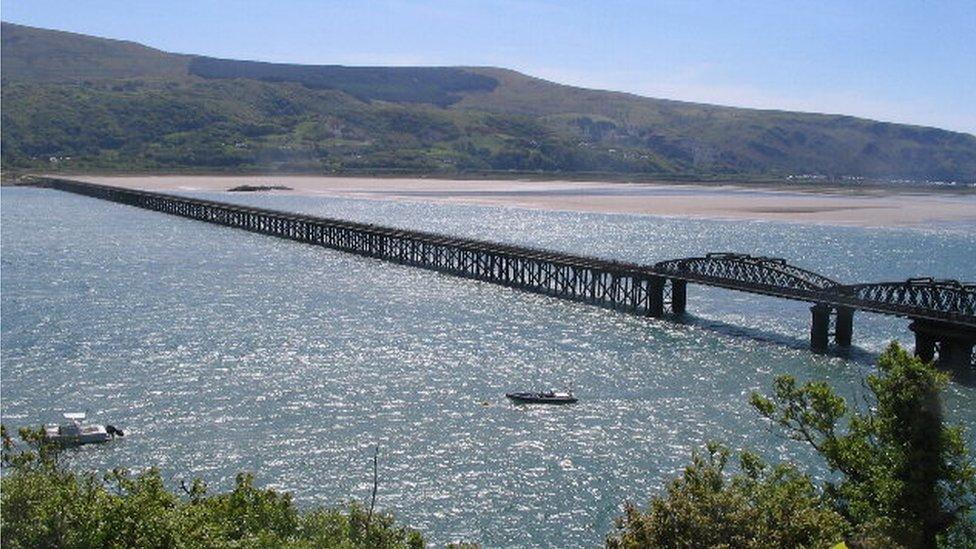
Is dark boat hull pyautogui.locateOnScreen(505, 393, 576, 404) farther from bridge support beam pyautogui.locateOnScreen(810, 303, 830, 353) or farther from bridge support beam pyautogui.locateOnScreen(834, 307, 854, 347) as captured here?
bridge support beam pyautogui.locateOnScreen(834, 307, 854, 347)

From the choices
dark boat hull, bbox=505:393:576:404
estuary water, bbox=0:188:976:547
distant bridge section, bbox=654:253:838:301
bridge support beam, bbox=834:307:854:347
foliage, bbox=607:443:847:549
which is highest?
foliage, bbox=607:443:847:549

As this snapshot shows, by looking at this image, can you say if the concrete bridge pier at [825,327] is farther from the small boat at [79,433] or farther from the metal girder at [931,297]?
the small boat at [79,433]

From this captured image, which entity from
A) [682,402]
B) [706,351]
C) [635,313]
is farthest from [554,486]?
[635,313]

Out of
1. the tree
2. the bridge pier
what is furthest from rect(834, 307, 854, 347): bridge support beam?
the tree

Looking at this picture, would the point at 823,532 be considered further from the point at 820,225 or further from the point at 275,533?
the point at 820,225

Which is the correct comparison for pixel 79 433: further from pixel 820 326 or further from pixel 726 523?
pixel 820 326
